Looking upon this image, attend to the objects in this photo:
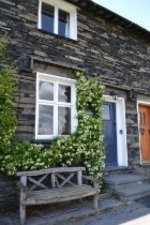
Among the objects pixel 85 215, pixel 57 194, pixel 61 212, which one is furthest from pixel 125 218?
pixel 57 194

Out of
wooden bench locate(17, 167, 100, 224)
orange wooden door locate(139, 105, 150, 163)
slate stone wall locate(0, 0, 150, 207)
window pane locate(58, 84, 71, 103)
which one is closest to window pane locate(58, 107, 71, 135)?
window pane locate(58, 84, 71, 103)

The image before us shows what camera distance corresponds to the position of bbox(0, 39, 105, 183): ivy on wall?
18.6ft

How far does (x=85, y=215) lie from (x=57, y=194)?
0.71 metres

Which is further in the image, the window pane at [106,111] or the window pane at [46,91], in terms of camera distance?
the window pane at [106,111]

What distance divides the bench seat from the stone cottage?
138 centimetres

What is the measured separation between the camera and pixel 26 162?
5672 millimetres

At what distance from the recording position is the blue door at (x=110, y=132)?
8148 millimetres

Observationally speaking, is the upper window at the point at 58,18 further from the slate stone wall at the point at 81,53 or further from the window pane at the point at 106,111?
the window pane at the point at 106,111

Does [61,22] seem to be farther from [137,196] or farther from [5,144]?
[137,196]

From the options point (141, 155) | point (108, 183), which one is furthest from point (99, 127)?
point (141, 155)

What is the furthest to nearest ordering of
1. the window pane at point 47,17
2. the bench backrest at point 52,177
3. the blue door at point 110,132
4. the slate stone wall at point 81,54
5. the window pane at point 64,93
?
1. the blue door at point 110,132
2. the window pane at point 47,17
3. the window pane at point 64,93
4. the slate stone wall at point 81,54
5. the bench backrest at point 52,177

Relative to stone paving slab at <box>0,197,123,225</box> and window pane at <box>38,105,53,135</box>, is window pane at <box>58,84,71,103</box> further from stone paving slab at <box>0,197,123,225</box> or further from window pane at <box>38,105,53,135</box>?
stone paving slab at <box>0,197,123,225</box>

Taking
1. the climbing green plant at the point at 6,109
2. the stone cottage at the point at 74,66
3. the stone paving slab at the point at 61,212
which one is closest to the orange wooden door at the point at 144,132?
the stone cottage at the point at 74,66

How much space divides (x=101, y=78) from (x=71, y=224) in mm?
4316
